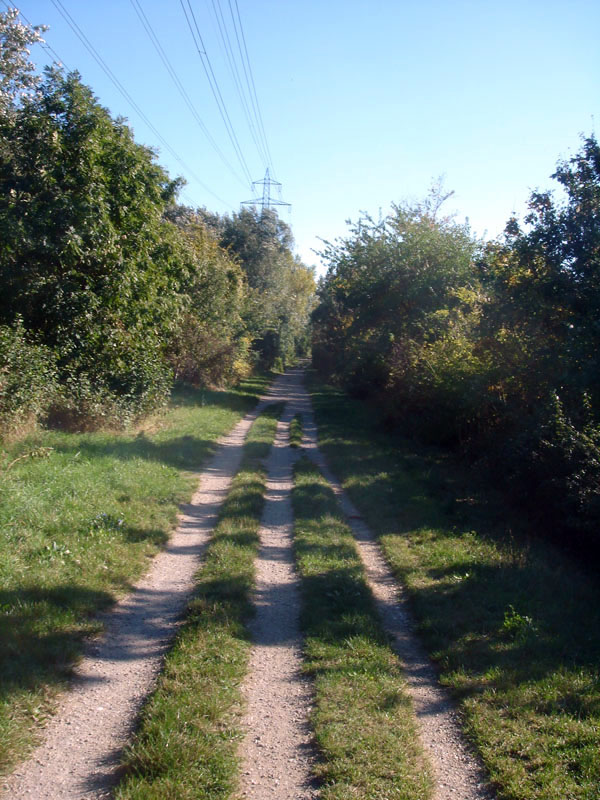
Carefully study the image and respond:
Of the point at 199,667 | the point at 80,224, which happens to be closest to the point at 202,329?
the point at 80,224

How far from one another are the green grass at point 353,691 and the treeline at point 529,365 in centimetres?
316

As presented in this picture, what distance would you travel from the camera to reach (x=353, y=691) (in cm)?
454

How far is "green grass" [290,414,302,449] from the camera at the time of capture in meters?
16.6

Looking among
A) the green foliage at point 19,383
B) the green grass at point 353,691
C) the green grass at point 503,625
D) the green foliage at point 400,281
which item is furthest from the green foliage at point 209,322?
the green grass at point 353,691

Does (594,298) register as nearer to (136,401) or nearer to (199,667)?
(199,667)

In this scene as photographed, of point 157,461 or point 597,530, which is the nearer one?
point 597,530

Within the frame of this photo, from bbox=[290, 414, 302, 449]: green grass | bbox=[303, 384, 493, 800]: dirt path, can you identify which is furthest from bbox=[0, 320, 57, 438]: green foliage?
bbox=[290, 414, 302, 449]: green grass

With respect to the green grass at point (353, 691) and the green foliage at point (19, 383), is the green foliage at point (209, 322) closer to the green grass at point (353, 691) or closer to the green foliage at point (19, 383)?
the green foliage at point (19, 383)

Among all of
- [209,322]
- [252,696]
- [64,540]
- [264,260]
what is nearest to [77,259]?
[64,540]

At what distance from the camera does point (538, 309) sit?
436 inches

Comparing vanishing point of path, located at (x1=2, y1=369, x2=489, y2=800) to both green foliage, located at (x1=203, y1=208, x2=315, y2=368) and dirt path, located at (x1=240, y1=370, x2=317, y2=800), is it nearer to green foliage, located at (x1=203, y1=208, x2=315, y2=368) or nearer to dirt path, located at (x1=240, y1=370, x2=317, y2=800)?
dirt path, located at (x1=240, y1=370, x2=317, y2=800)

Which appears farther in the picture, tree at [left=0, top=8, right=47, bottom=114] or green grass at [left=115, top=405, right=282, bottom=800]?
tree at [left=0, top=8, right=47, bottom=114]

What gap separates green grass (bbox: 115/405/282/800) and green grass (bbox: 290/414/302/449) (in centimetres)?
906

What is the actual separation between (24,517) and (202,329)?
1727 centimetres
